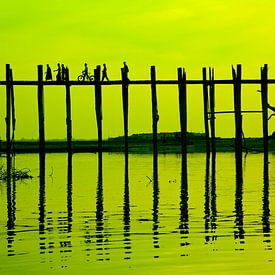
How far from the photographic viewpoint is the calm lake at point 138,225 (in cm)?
1287

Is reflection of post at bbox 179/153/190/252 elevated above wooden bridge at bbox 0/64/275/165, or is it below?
below

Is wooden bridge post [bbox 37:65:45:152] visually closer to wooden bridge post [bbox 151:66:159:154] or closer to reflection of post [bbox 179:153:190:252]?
wooden bridge post [bbox 151:66:159:154]

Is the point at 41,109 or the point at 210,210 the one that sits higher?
the point at 41,109

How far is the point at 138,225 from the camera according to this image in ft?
53.8

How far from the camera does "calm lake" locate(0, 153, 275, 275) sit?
42.2 feet

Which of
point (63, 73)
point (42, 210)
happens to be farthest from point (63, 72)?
point (42, 210)

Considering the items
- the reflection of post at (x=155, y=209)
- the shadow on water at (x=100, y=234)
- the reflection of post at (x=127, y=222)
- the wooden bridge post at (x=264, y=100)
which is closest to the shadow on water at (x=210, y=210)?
the reflection of post at (x=155, y=209)

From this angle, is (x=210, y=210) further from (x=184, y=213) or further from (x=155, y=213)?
(x=155, y=213)

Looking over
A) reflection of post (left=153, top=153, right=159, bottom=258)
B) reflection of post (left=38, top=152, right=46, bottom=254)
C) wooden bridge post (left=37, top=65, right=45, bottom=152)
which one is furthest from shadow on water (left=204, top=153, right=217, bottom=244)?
wooden bridge post (left=37, top=65, right=45, bottom=152)

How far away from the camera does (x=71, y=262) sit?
512 inches

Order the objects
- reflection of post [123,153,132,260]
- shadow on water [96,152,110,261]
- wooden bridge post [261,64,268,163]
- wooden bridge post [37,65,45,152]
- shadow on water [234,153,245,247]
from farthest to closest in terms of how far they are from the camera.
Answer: wooden bridge post [261,64,268,163]
wooden bridge post [37,65,45,152]
shadow on water [234,153,245,247]
reflection of post [123,153,132,260]
shadow on water [96,152,110,261]

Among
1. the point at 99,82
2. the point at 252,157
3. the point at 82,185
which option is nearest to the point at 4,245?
the point at 82,185

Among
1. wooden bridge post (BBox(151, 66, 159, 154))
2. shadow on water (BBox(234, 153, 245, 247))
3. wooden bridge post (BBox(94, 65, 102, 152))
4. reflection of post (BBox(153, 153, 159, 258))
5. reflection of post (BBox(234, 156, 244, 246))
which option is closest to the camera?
reflection of post (BBox(153, 153, 159, 258))

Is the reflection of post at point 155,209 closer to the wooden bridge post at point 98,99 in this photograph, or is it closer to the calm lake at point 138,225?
the calm lake at point 138,225
